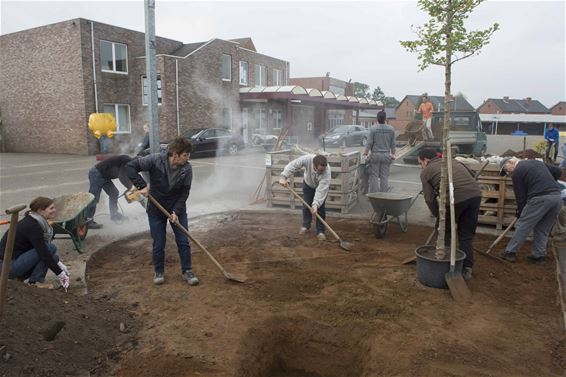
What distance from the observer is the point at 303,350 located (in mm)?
3572

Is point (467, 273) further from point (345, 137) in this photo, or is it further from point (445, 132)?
point (345, 137)

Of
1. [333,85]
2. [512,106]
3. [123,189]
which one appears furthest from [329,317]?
[512,106]

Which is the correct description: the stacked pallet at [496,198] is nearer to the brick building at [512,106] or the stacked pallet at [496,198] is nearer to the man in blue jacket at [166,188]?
the man in blue jacket at [166,188]

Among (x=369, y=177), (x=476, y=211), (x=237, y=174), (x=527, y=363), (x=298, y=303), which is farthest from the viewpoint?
(x=237, y=174)

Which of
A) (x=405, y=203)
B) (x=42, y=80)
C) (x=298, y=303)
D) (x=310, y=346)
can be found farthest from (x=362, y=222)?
(x=42, y=80)

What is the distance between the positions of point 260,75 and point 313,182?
23568 mm

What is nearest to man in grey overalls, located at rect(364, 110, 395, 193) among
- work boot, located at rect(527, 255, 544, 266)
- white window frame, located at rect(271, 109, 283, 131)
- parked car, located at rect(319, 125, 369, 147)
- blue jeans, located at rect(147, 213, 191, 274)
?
work boot, located at rect(527, 255, 544, 266)

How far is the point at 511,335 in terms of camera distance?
355cm

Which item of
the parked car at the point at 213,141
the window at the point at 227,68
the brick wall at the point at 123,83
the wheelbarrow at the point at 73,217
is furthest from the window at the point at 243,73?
the wheelbarrow at the point at 73,217

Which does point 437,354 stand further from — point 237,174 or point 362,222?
point 237,174

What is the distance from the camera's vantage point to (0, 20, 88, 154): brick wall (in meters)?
19.6

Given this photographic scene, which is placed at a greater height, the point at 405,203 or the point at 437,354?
the point at 405,203

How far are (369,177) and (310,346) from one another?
18.3ft

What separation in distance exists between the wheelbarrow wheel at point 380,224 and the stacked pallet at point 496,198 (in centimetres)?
178
